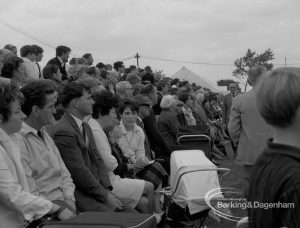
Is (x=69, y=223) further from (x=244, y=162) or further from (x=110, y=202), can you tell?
(x=244, y=162)

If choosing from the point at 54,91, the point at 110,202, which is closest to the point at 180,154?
the point at 110,202

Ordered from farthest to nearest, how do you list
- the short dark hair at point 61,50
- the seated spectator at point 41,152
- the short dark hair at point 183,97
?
the short dark hair at point 183,97, the short dark hair at point 61,50, the seated spectator at point 41,152

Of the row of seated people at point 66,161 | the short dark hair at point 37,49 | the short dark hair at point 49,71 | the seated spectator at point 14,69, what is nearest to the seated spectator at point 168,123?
the short dark hair at point 49,71

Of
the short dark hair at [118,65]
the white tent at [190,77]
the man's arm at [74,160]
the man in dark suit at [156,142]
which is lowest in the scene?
the white tent at [190,77]

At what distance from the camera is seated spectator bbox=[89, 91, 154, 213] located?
5.25 metres

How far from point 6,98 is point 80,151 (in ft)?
4.07

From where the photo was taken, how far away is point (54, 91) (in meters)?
4.32

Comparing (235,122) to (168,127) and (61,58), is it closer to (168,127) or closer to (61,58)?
(168,127)

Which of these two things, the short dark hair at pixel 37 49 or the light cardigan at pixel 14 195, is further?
the short dark hair at pixel 37 49

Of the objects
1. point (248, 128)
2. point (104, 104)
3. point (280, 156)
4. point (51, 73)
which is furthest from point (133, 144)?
point (280, 156)

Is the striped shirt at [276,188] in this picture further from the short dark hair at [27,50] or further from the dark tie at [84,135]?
the short dark hair at [27,50]

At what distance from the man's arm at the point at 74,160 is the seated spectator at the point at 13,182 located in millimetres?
882

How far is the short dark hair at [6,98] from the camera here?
3.55 metres

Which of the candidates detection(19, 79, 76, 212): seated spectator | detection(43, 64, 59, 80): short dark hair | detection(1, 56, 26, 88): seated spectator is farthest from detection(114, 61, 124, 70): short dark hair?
detection(19, 79, 76, 212): seated spectator
